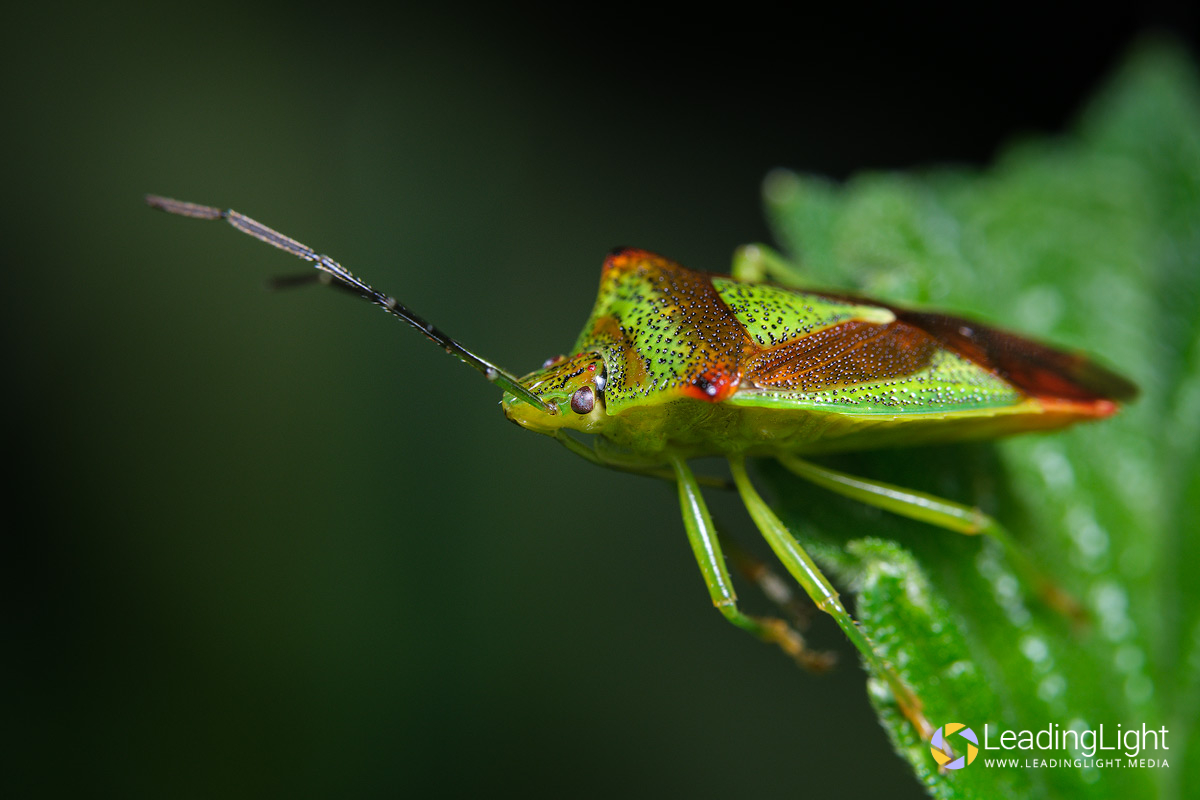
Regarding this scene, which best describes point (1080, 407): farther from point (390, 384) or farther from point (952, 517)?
point (390, 384)

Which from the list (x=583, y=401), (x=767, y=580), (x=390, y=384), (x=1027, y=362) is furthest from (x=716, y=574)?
(x=390, y=384)

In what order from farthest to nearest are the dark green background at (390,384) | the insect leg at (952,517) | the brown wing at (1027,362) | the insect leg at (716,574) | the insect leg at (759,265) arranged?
1. the dark green background at (390,384)
2. the insect leg at (759,265)
3. the brown wing at (1027,362)
4. the insect leg at (952,517)
5. the insect leg at (716,574)

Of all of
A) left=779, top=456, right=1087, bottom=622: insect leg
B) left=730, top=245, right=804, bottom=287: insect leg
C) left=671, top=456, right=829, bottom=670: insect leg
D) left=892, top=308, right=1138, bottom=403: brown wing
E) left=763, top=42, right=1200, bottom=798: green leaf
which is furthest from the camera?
left=730, top=245, right=804, bottom=287: insect leg

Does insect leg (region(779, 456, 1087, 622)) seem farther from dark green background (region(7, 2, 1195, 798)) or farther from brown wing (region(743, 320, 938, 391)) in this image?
dark green background (region(7, 2, 1195, 798))

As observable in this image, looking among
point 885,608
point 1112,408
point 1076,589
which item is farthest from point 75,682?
point 1112,408

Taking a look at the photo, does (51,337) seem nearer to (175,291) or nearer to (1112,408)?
(175,291)

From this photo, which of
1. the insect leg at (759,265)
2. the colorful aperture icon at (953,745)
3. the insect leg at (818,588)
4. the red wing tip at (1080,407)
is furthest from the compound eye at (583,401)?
the red wing tip at (1080,407)

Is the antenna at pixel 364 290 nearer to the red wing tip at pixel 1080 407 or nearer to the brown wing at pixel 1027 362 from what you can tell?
the brown wing at pixel 1027 362

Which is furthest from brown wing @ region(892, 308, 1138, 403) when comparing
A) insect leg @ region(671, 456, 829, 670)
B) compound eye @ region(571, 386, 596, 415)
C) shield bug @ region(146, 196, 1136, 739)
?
compound eye @ region(571, 386, 596, 415)
